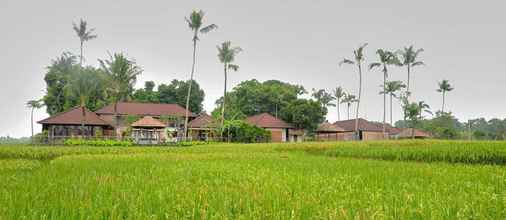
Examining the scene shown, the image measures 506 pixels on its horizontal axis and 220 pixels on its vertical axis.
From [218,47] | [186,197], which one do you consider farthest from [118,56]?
[186,197]

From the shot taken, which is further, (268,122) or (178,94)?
(178,94)

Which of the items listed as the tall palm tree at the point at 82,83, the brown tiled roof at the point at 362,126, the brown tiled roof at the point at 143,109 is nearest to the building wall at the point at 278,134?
the brown tiled roof at the point at 143,109

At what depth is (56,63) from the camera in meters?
50.5

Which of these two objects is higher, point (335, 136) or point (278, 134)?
point (278, 134)

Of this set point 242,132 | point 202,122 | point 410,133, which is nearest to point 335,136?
point 410,133

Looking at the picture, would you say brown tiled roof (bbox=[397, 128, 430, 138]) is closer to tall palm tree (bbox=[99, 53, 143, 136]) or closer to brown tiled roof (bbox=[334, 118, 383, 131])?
brown tiled roof (bbox=[334, 118, 383, 131])

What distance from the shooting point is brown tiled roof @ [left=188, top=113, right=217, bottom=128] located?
50.4m

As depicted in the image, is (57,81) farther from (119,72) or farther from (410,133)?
(410,133)

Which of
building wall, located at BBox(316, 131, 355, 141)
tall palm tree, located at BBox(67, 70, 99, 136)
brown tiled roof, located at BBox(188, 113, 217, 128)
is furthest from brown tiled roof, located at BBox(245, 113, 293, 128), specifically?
tall palm tree, located at BBox(67, 70, 99, 136)

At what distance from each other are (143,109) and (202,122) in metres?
8.74

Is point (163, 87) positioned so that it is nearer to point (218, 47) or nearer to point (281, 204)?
point (218, 47)

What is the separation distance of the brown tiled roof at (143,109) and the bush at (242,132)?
9557mm

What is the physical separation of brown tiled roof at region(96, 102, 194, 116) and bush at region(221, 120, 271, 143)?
956cm

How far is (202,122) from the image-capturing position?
52.6 metres
